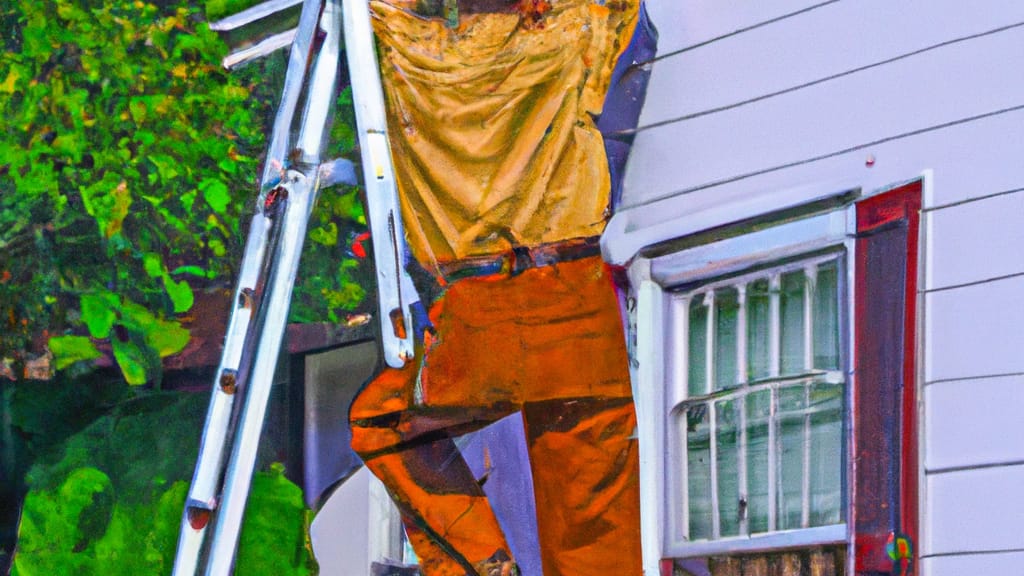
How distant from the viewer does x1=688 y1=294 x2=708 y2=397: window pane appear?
317 centimetres

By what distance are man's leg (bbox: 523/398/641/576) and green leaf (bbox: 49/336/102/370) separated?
1.29 m

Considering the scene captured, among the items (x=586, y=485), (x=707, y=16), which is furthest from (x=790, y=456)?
(x=707, y=16)

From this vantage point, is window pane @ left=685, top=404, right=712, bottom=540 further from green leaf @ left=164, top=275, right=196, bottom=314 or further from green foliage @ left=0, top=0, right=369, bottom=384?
green leaf @ left=164, top=275, right=196, bottom=314

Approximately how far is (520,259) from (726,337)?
60cm

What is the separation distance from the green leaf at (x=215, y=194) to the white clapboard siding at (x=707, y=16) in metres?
1.26

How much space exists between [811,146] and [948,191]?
14.7 inches

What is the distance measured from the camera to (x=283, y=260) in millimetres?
3656

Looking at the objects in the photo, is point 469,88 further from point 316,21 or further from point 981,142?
point 981,142

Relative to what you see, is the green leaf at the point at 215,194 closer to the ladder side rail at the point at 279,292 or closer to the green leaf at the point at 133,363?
the ladder side rail at the point at 279,292

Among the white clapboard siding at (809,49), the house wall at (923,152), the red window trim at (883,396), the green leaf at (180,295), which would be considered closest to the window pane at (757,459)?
the red window trim at (883,396)

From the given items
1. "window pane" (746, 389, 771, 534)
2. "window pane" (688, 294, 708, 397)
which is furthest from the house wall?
"window pane" (746, 389, 771, 534)

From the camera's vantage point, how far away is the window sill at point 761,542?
2.88 metres

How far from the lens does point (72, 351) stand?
376 centimetres

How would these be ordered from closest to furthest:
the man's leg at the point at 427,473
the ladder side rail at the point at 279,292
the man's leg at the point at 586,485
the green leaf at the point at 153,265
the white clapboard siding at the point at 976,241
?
the white clapboard siding at the point at 976,241, the man's leg at the point at 586,485, the man's leg at the point at 427,473, the ladder side rail at the point at 279,292, the green leaf at the point at 153,265
